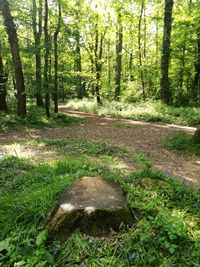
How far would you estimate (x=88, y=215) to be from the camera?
281cm

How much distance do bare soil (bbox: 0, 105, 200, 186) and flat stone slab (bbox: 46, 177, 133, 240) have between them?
232 centimetres

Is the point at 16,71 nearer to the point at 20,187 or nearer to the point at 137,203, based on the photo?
the point at 20,187

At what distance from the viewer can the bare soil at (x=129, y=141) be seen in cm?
558

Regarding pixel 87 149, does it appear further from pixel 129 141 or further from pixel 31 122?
pixel 31 122

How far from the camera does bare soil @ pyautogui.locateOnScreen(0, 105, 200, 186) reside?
5578mm

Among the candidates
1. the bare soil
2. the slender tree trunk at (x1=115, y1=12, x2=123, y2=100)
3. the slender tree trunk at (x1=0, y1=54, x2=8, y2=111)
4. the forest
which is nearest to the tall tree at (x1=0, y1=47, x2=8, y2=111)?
the slender tree trunk at (x1=0, y1=54, x2=8, y2=111)

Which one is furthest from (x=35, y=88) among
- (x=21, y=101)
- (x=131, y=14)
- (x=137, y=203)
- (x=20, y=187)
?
(x=131, y=14)

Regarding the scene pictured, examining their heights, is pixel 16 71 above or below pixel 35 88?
above

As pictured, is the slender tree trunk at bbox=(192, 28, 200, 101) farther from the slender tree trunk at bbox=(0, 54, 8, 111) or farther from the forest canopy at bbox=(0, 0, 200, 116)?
the slender tree trunk at bbox=(0, 54, 8, 111)

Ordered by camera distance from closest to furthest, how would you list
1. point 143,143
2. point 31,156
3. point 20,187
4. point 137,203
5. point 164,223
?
point 164,223
point 137,203
point 20,187
point 31,156
point 143,143

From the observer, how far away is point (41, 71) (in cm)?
1133

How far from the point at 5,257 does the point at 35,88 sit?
9.23 m

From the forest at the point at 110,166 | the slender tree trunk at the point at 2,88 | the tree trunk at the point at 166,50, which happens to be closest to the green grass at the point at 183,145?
the forest at the point at 110,166

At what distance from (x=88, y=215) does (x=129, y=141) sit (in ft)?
17.8
